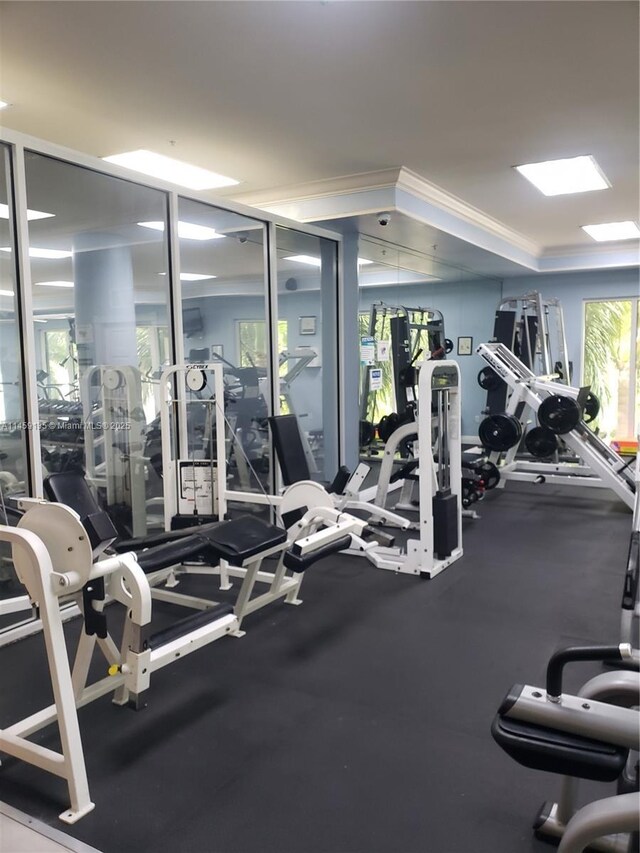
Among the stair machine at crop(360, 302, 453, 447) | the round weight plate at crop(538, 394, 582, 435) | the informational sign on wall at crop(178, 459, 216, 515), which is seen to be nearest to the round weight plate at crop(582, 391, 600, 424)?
the round weight plate at crop(538, 394, 582, 435)

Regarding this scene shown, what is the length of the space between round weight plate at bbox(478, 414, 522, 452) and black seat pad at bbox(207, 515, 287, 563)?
287 centimetres

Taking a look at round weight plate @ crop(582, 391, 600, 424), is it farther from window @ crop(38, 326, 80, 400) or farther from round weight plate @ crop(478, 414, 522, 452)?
window @ crop(38, 326, 80, 400)

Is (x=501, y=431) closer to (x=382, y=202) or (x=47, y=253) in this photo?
(x=382, y=202)

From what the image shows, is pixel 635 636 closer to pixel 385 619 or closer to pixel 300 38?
pixel 385 619

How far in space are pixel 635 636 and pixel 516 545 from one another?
165 centimetres

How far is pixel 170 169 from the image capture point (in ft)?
14.4

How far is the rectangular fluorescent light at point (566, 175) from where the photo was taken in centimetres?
429

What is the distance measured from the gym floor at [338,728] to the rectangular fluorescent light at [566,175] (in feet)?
8.84

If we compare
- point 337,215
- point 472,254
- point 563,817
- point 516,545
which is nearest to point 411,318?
point 472,254

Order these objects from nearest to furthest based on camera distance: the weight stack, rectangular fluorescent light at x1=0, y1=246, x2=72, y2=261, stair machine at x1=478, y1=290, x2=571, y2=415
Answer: rectangular fluorescent light at x1=0, y1=246, x2=72, y2=261 → the weight stack → stair machine at x1=478, y1=290, x2=571, y2=415

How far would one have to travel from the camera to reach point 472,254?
6445 mm

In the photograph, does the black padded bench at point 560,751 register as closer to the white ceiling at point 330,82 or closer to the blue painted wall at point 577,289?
the white ceiling at point 330,82

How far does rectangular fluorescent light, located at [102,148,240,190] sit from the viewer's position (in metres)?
4.11

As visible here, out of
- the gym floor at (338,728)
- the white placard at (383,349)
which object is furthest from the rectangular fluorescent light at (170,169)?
the gym floor at (338,728)
